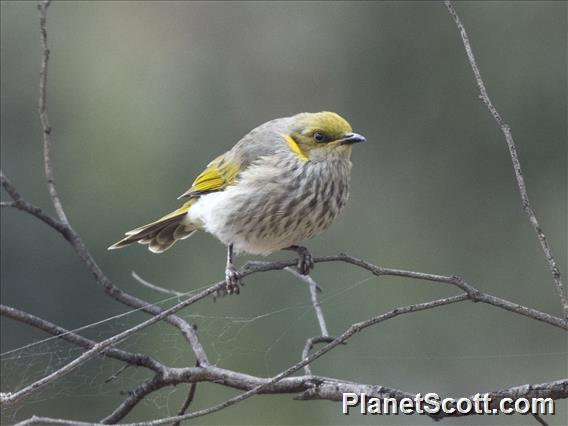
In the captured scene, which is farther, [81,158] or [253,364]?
[81,158]

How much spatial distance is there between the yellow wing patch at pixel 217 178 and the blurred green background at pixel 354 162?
8.42 feet

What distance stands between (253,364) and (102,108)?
3.30m

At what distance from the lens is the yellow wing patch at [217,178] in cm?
460

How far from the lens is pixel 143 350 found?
7.07m

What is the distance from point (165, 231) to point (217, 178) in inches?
16.9

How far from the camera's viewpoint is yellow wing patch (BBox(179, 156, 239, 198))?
15.1 ft

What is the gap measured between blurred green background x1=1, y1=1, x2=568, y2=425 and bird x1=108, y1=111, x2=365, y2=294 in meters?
2.72

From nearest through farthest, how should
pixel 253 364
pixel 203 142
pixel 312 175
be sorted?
1. pixel 312 175
2. pixel 253 364
3. pixel 203 142

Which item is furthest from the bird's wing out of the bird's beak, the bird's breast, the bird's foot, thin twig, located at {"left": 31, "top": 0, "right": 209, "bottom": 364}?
thin twig, located at {"left": 31, "top": 0, "right": 209, "bottom": 364}

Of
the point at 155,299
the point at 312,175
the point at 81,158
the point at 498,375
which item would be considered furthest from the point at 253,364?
the point at 312,175

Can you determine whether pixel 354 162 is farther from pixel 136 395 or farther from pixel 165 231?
pixel 136 395

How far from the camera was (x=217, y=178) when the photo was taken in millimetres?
4668

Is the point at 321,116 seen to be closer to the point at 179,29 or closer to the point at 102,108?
the point at 102,108

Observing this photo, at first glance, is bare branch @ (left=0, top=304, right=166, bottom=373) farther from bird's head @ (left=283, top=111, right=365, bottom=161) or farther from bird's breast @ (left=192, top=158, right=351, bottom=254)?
bird's head @ (left=283, top=111, right=365, bottom=161)
